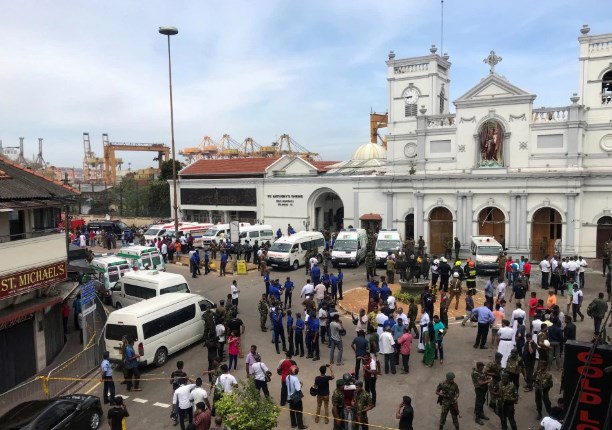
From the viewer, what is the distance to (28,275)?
14773 mm

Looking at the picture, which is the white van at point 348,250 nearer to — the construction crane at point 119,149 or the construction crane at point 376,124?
the construction crane at point 376,124

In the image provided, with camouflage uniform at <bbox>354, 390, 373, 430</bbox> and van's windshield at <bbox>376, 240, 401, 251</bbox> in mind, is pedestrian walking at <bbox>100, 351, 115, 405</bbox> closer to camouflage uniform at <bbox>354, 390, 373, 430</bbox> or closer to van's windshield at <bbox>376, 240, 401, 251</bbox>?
camouflage uniform at <bbox>354, 390, 373, 430</bbox>

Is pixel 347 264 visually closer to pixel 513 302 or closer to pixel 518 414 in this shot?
pixel 513 302

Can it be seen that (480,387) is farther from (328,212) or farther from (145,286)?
(328,212)

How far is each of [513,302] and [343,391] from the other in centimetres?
1321

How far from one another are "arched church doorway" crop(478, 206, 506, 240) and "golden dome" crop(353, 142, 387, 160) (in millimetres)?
17511

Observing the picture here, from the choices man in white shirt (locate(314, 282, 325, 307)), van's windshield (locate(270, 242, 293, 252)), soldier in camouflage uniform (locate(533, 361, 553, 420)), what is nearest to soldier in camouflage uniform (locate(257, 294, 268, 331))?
man in white shirt (locate(314, 282, 325, 307))

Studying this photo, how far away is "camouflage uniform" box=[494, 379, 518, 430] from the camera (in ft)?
33.9

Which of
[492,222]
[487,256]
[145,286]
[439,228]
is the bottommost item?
[145,286]

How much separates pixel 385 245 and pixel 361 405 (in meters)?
19.3

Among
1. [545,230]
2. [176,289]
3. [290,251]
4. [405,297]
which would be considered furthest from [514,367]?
[545,230]

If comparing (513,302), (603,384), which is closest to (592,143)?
(513,302)

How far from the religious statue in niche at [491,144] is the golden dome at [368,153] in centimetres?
1689

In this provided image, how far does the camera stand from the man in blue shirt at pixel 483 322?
15.3 m
